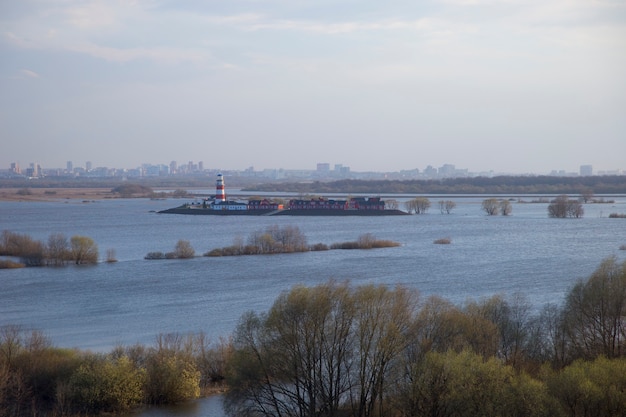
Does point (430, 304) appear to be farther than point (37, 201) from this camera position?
No

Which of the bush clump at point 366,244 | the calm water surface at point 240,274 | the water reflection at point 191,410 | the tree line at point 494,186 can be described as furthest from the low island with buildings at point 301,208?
the water reflection at point 191,410

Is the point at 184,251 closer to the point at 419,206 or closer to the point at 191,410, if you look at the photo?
the point at 191,410

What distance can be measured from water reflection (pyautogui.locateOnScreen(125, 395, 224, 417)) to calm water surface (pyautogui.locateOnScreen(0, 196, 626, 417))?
0.07 feet

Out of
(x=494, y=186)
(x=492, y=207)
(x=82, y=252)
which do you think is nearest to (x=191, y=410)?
(x=82, y=252)

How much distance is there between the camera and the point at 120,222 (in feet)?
101

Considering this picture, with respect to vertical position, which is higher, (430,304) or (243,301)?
(430,304)

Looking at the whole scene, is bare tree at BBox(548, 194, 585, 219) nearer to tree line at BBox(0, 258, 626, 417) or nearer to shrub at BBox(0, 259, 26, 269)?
shrub at BBox(0, 259, 26, 269)

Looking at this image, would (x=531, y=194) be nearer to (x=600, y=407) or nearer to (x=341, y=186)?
(x=341, y=186)

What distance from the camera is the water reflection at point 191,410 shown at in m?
7.55

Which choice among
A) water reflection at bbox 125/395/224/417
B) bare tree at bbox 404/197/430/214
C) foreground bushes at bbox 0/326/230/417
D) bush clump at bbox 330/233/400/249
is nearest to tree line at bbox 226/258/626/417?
water reflection at bbox 125/395/224/417

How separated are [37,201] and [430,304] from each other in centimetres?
4707

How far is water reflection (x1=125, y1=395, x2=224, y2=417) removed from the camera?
7.55 m

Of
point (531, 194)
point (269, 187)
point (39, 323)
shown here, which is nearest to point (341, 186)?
point (269, 187)

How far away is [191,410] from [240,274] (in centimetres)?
787
